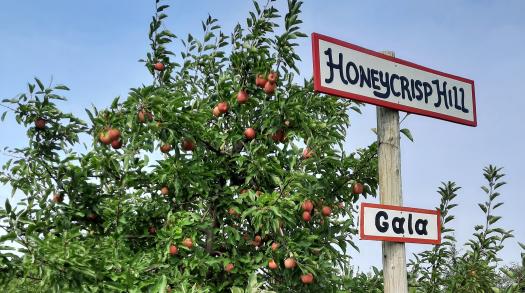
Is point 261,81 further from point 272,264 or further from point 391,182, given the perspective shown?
point 391,182

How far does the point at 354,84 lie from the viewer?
14.5 ft

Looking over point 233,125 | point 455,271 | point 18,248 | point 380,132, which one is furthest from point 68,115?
point 455,271

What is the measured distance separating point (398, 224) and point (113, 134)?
3.10 meters

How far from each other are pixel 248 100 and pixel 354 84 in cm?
263

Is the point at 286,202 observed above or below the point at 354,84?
below

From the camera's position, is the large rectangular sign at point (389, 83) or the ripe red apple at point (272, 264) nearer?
the large rectangular sign at point (389, 83)

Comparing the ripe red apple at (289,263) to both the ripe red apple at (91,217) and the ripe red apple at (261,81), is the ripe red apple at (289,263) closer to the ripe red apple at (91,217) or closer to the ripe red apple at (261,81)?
the ripe red apple at (261,81)

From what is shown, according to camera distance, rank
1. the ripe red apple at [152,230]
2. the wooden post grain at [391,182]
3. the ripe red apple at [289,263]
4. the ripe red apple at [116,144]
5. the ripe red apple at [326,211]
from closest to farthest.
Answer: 1. the wooden post grain at [391,182]
2. the ripe red apple at [289,263]
3. the ripe red apple at [116,144]
4. the ripe red apple at [326,211]
5. the ripe red apple at [152,230]

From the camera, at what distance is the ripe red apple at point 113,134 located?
21.0 ft

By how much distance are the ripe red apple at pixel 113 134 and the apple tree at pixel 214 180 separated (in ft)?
0.05

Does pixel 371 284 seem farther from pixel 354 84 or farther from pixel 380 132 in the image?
pixel 354 84

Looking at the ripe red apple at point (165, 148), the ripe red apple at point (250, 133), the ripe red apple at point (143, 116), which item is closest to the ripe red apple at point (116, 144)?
the ripe red apple at point (165, 148)

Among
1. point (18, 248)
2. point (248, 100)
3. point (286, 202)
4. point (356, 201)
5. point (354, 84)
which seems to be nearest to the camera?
point (354, 84)

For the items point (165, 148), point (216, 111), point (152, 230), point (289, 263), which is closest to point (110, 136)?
point (165, 148)
